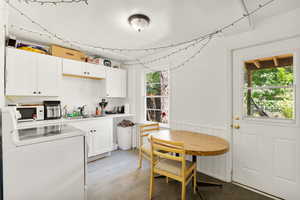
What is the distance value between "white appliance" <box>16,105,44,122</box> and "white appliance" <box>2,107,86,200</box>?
1.45 m

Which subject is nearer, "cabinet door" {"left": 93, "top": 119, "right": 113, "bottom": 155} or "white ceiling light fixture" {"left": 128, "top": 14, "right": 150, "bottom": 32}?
"white ceiling light fixture" {"left": 128, "top": 14, "right": 150, "bottom": 32}

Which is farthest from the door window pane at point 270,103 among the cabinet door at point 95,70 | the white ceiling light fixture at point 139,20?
the cabinet door at point 95,70

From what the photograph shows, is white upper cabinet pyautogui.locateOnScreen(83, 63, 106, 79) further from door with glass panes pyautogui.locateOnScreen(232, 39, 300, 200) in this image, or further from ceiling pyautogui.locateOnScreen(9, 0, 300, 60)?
door with glass panes pyautogui.locateOnScreen(232, 39, 300, 200)

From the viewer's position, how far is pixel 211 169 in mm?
2521

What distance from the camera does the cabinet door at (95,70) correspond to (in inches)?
128

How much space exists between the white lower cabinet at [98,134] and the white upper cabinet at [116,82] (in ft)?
2.42

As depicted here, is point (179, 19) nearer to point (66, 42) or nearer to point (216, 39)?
point (216, 39)

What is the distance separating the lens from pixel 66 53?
2967 millimetres

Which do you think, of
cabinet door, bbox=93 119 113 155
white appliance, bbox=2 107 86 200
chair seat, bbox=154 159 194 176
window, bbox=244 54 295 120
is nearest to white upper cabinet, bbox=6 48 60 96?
cabinet door, bbox=93 119 113 155

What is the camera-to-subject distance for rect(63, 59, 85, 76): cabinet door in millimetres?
2921

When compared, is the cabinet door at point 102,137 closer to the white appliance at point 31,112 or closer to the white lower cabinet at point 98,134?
the white lower cabinet at point 98,134

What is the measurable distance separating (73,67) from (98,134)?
1.52m

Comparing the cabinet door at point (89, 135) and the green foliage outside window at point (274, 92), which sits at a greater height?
the green foliage outside window at point (274, 92)

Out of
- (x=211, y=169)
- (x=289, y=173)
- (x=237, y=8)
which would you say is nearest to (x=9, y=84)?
(x=237, y=8)
